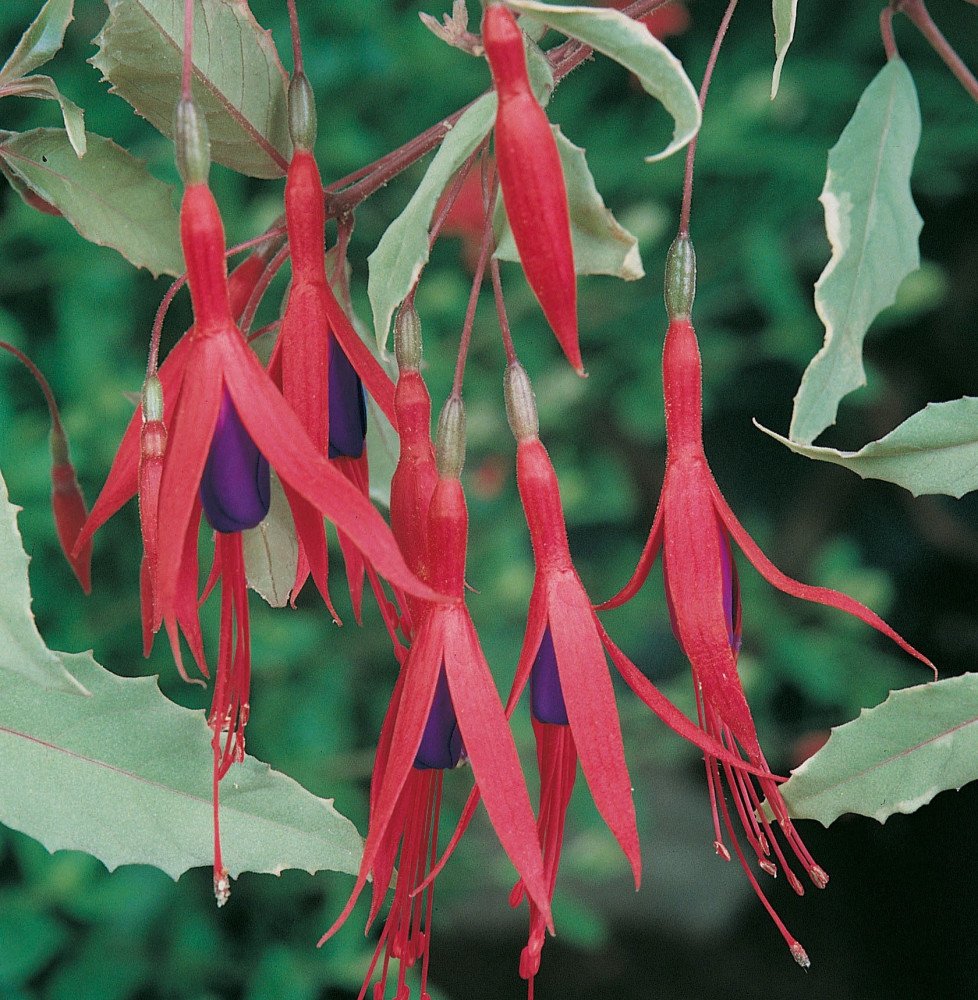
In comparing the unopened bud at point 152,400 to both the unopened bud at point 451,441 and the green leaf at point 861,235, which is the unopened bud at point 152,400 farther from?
the green leaf at point 861,235

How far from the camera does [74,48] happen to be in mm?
1367

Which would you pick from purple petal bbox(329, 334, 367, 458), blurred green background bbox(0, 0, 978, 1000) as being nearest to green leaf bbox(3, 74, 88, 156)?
purple petal bbox(329, 334, 367, 458)

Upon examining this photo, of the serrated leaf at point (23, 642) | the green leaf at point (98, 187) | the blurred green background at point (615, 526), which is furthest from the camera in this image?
the blurred green background at point (615, 526)

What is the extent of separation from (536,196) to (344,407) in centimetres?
15

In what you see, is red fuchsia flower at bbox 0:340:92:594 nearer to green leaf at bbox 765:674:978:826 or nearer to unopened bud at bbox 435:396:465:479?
unopened bud at bbox 435:396:465:479

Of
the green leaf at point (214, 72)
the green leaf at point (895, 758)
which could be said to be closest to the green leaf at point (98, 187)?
the green leaf at point (214, 72)

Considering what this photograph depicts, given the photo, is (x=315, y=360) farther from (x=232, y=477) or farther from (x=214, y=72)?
(x=214, y=72)

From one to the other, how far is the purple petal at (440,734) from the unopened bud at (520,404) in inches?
4.2

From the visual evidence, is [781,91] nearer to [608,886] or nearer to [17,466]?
[17,466]

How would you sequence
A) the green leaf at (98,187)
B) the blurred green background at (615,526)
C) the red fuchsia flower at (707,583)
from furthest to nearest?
1. the blurred green background at (615,526)
2. the green leaf at (98,187)
3. the red fuchsia flower at (707,583)

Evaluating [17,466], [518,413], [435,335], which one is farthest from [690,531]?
[435,335]

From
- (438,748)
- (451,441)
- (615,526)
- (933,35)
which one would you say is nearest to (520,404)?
(451,441)

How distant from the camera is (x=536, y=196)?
0.37m

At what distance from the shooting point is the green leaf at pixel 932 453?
0.50 metres
